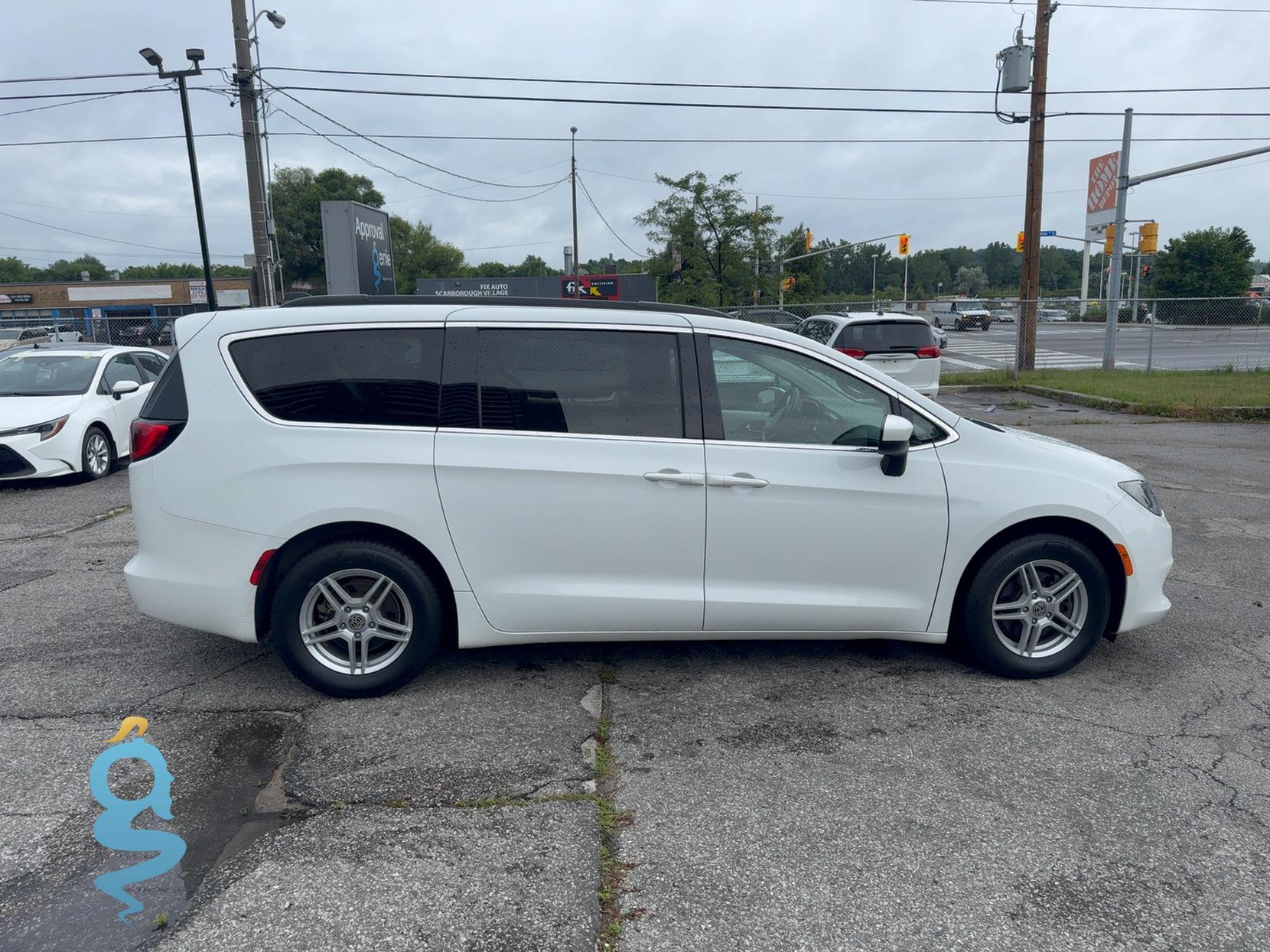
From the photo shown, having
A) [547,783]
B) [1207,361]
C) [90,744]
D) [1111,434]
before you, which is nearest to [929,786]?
[547,783]

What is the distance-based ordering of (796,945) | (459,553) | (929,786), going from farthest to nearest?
(459,553), (929,786), (796,945)

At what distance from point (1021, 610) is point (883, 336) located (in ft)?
36.3

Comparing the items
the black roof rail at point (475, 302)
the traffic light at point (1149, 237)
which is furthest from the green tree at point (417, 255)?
the black roof rail at point (475, 302)

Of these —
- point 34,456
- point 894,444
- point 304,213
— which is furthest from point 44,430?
point 304,213

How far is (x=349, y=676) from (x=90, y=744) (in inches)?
40.6

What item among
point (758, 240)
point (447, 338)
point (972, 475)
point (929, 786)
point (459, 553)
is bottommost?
point (929, 786)

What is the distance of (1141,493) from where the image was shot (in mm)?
4520

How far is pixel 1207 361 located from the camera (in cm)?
2370

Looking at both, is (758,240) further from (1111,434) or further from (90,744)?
(90,744)

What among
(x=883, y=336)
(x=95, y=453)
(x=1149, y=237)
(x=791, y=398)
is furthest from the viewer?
(x=1149, y=237)

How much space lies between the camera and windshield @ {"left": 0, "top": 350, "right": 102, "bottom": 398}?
10227mm

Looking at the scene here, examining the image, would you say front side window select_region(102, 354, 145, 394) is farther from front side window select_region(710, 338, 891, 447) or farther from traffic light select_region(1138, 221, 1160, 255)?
traffic light select_region(1138, 221, 1160, 255)

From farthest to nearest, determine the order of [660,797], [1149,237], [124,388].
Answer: [1149,237] < [124,388] < [660,797]

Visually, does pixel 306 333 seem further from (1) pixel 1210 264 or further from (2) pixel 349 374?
(1) pixel 1210 264
